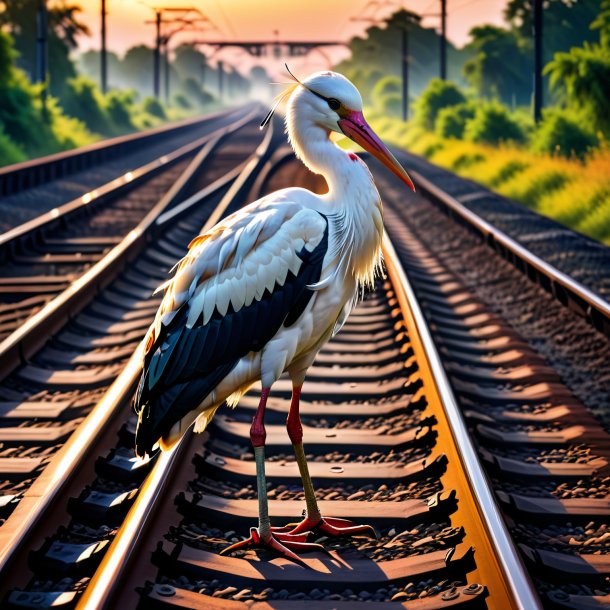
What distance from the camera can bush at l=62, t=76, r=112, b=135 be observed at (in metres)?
38.9

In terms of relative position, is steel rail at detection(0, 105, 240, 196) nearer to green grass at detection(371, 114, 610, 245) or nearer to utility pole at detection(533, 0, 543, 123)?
green grass at detection(371, 114, 610, 245)

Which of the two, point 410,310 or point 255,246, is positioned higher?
point 255,246

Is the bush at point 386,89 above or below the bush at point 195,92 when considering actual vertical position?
below

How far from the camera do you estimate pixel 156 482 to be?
158 inches

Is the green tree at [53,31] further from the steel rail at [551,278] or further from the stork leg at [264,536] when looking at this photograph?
the stork leg at [264,536]

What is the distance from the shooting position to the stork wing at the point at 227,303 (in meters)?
3.57

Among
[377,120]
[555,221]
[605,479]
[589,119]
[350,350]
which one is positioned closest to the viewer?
[605,479]

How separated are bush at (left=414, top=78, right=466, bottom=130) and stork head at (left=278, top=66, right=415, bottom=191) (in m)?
32.6

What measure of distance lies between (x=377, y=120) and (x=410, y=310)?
4926 cm

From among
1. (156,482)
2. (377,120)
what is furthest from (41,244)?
(377,120)

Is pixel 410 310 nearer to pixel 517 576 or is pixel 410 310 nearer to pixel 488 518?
pixel 488 518

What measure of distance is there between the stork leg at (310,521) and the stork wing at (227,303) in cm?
47

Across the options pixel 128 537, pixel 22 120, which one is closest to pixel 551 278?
pixel 128 537

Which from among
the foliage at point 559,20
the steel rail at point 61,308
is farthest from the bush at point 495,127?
the foliage at point 559,20
